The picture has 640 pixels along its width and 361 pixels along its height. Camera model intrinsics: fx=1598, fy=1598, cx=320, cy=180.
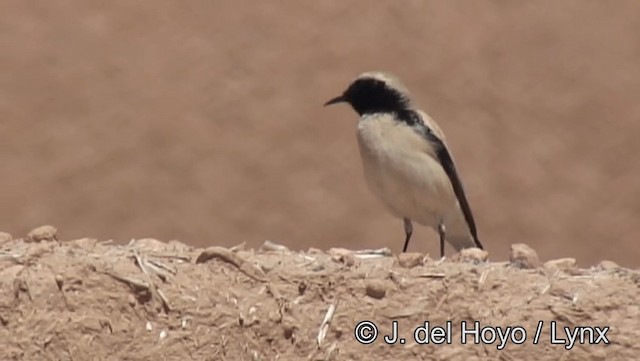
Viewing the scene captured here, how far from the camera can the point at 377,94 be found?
8.38 metres

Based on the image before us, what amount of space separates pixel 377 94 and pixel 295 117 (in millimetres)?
1809

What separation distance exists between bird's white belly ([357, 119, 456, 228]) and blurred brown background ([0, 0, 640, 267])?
1935 millimetres

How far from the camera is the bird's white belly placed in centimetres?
789

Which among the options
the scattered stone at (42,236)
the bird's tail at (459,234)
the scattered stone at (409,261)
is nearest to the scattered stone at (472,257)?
the scattered stone at (409,261)

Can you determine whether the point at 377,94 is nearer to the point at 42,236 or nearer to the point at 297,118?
the point at 297,118

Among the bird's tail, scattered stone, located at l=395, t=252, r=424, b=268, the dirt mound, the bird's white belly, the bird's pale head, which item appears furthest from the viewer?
the bird's tail

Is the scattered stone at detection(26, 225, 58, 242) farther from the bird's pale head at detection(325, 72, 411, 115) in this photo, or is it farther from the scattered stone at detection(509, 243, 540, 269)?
the bird's pale head at detection(325, 72, 411, 115)

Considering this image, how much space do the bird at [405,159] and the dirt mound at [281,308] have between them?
1971 millimetres

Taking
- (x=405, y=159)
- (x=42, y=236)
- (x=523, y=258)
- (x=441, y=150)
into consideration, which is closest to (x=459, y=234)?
(x=441, y=150)

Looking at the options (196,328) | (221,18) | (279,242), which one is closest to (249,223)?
(279,242)

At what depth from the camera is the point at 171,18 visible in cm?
1011

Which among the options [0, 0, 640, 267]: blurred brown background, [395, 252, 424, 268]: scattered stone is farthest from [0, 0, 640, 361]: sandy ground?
[395, 252, 424, 268]: scattered stone

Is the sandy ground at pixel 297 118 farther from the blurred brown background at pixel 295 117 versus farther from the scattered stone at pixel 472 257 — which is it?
the scattered stone at pixel 472 257

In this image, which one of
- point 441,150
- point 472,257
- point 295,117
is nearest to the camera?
point 472,257
